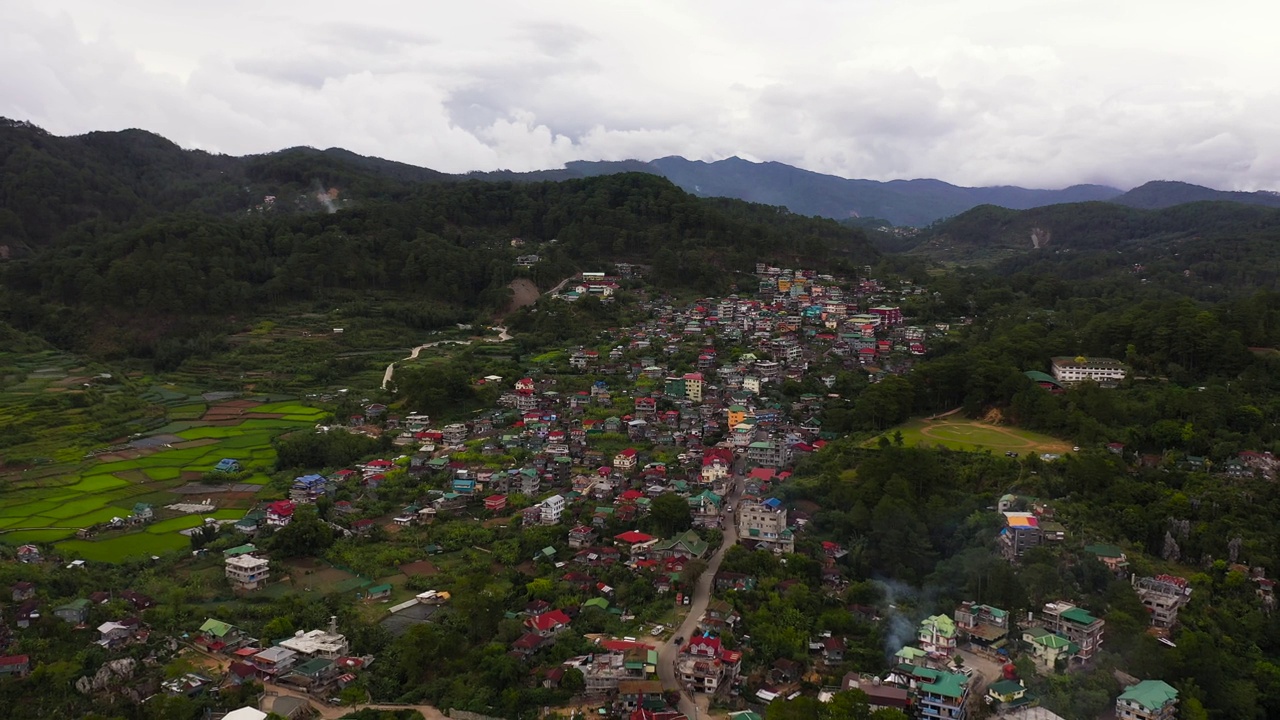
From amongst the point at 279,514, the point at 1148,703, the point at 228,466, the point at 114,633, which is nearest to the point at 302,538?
the point at 279,514

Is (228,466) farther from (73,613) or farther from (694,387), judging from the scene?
(694,387)

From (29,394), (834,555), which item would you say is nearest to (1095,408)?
(834,555)

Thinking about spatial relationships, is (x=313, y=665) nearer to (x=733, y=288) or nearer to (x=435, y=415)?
(x=435, y=415)

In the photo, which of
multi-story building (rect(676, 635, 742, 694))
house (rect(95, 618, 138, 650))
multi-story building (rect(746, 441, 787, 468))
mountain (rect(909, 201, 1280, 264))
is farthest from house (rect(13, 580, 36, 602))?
mountain (rect(909, 201, 1280, 264))

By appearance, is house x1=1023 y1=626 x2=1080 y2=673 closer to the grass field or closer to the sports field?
the grass field

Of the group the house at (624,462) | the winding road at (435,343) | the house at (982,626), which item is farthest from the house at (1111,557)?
the winding road at (435,343)
